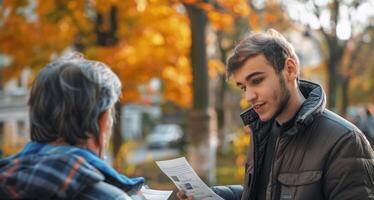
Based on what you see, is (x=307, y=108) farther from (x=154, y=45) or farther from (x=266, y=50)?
(x=154, y=45)

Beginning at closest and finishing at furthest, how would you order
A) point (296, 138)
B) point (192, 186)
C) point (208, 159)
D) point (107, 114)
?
point (107, 114)
point (296, 138)
point (192, 186)
point (208, 159)

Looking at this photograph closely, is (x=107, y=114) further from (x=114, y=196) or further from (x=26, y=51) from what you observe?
(x=26, y=51)

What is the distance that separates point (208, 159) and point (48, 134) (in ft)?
26.3

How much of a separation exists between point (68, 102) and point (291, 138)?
1.16m

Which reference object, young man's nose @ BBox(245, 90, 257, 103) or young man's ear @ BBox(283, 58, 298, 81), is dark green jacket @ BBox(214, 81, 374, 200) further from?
young man's nose @ BBox(245, 90, 257, 103)

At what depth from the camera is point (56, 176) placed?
1.86 meters

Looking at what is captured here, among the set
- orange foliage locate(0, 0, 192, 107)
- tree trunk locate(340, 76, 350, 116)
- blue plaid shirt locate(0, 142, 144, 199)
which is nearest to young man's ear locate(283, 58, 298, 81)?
blue plaid shirt locate(0, 142, 144, 199)

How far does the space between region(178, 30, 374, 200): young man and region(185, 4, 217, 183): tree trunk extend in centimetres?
676

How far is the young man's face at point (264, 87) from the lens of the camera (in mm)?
2785

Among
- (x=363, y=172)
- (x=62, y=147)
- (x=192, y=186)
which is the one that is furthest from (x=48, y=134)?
Result: (x=363, y=172)

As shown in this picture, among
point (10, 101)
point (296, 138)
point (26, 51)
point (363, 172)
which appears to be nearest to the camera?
point (363, 172)

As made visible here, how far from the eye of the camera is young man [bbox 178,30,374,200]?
2.50m

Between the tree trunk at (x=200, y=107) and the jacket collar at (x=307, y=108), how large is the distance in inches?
265

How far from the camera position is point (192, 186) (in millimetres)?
2920
